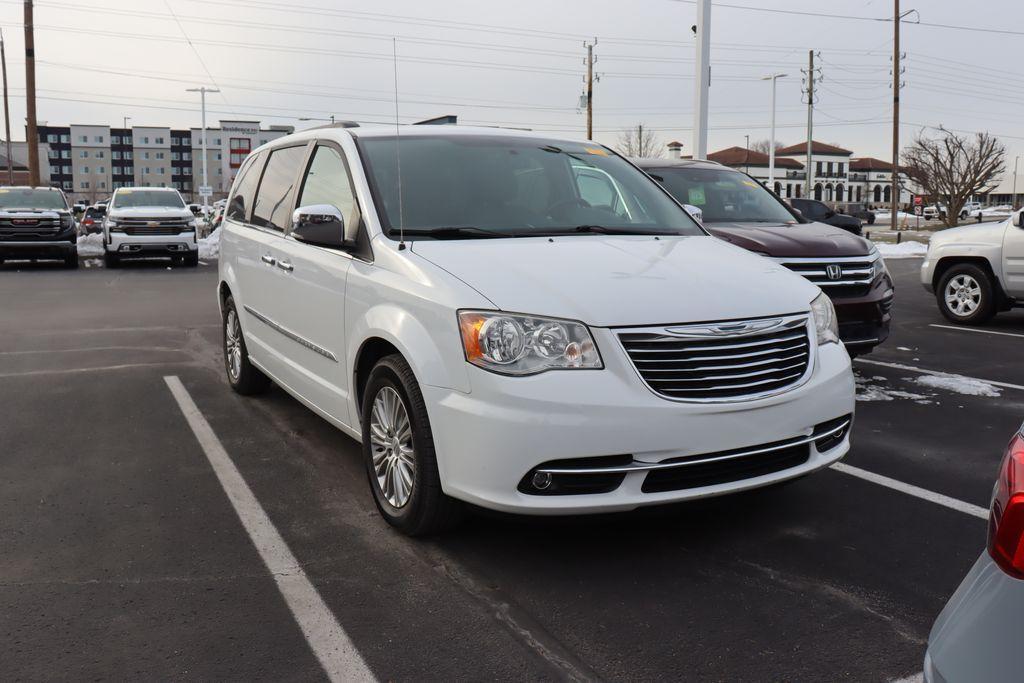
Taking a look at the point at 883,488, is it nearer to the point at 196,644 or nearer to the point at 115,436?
the point at 196,644

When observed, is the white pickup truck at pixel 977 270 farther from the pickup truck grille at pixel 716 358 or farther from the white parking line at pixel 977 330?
the pickup truck grille at pixel 716 358

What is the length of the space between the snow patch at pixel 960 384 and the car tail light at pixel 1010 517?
226 inches

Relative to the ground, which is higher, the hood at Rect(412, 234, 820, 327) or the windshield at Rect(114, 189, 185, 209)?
the windshield at Rect(114, 189, 185, 209)

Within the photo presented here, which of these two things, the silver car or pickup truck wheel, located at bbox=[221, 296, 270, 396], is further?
pickup truck wheel, located at bbox=[221, 296, 270, 396]

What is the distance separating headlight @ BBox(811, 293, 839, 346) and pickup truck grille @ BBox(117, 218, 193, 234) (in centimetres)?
1835

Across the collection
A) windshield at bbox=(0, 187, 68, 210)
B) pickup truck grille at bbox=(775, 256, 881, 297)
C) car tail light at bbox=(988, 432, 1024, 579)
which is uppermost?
windshield at bbox=(0, 187, 68, 210)

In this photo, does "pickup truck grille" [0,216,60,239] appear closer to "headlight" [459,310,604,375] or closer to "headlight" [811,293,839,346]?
"headlight" [459,310,604,375]

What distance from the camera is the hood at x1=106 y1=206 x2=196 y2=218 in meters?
19.6

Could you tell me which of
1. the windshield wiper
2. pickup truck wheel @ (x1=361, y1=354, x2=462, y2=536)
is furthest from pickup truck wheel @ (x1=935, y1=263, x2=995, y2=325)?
pickup truck wheel @ (x1=361, y1=354, x2=462, y2=536)

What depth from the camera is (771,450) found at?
11.6ft

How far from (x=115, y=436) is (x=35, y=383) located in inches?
81.1

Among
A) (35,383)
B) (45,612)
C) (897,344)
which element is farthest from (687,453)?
(897,344)

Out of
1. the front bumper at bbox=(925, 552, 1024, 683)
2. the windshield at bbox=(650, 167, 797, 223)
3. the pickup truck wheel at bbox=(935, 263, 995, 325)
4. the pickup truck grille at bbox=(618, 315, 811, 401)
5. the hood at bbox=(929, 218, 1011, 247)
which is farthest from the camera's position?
the pickup truck wheel at bbox=(935, 263, 995, 325)

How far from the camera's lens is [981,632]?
61.5 inches
